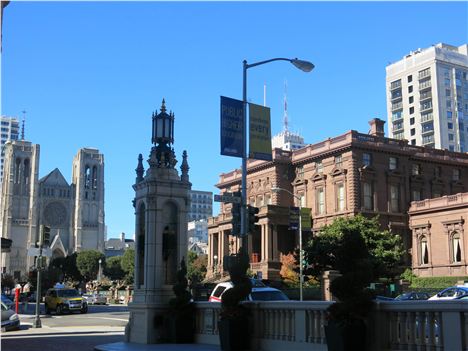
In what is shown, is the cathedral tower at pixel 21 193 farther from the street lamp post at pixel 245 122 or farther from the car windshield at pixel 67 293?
the street lamp post at pixel 245 122

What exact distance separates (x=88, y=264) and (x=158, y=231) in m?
134

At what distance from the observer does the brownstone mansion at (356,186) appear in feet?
220

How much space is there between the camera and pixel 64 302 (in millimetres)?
45281

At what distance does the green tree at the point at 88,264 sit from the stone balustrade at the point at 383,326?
448 feet

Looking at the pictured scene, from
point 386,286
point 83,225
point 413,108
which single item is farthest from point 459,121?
point 83,225

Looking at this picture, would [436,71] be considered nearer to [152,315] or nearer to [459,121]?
[459,121]

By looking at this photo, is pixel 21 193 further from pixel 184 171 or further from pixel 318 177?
pixel 184 171

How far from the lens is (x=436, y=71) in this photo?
127812 millimetres

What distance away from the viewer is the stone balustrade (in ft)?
32.7

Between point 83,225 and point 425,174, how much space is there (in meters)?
143

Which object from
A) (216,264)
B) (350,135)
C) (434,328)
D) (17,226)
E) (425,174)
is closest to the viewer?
(434,328)

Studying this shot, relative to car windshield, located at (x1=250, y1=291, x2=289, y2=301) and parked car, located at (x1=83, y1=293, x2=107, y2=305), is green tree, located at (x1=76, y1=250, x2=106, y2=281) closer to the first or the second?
parked car, located at (x1=83, y1=293, x2=107, y2=305)

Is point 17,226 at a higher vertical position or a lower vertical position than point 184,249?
higher

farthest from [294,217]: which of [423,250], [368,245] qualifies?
[423,250]
